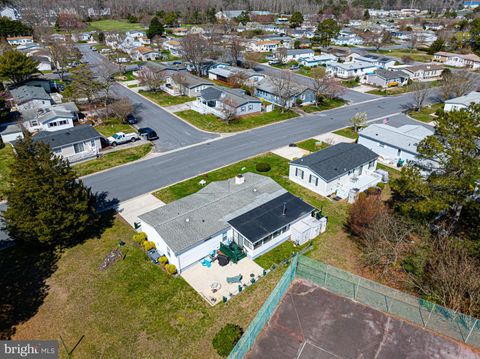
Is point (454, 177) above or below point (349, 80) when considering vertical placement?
above

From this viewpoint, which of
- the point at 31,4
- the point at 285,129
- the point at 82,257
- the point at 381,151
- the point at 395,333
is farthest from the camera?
the point at 31,4

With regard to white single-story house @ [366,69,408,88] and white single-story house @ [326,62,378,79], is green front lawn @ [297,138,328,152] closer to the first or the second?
white single-story house @ [366,69,408,88]

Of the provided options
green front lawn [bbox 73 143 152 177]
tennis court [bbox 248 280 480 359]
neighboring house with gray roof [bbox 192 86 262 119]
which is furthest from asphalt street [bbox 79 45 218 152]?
tennis court [bbox 248 280 480 359]

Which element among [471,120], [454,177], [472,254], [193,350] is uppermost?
[471,120]

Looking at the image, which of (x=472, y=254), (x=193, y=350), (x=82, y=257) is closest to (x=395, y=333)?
(x=472, y=254)

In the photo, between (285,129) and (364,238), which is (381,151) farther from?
(364,238)

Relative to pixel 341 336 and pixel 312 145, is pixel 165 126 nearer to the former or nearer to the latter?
pixel 312 145

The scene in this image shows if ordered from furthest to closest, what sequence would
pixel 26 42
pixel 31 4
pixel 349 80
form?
1. pixel 31 4
2. pixel 26 42
3. pixel 349 80

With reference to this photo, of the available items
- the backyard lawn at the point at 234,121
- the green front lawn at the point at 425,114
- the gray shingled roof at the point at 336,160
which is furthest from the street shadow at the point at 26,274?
the green front lawn at the point at 425,114

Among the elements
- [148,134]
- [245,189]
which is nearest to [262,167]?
[245,189]
